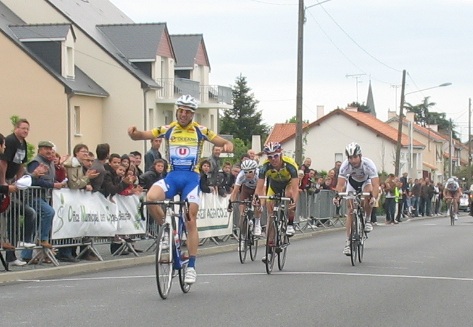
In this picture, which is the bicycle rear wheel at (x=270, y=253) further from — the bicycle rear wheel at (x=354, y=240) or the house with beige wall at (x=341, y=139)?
the house with beige wall at (x=341, y=139)

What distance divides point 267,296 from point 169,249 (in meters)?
1.28

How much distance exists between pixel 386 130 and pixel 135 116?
2175 inches

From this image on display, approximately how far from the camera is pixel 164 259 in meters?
11.5

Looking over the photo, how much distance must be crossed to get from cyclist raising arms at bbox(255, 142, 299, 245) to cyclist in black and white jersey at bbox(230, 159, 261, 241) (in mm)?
2005

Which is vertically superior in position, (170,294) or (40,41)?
(40,41)

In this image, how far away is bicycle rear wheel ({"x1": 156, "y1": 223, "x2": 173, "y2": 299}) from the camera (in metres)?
11.4

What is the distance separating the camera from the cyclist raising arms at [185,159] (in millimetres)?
12062

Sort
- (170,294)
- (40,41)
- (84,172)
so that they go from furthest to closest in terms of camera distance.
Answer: (40,41) < (84,172) < (170,294)

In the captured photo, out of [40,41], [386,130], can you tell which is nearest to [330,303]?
[40,41]

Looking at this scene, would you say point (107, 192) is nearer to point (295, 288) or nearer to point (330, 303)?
point (295, 288)

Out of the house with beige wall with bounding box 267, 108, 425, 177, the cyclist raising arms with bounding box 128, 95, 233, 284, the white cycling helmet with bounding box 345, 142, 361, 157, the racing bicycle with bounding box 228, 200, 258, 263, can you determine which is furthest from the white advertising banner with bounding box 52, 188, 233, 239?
the house with beige wall with bounding box 267, 108, 425, 177

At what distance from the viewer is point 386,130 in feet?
348

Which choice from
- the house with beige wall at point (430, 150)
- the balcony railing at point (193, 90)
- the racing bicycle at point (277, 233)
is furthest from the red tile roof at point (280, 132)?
the racing bicycle at point (277, 233)

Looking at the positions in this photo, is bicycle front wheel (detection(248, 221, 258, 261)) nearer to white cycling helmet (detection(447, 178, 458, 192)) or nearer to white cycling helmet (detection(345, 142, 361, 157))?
white cycling helmet (detection(345, 142, 361, 157))
